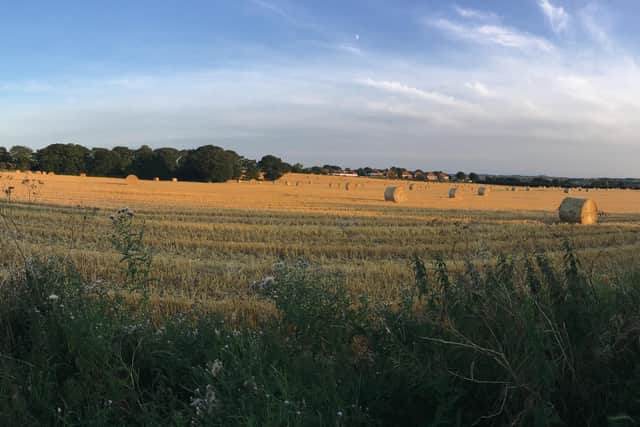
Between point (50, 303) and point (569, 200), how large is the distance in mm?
23583

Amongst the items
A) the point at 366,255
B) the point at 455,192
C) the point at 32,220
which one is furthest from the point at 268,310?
the point at 455,192

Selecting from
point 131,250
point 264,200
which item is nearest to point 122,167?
point 264,200

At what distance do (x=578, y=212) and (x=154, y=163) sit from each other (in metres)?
74.9

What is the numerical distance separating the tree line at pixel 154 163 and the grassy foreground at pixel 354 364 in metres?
74.1

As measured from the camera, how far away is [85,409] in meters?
3.23

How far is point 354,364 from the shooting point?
369 centimetres

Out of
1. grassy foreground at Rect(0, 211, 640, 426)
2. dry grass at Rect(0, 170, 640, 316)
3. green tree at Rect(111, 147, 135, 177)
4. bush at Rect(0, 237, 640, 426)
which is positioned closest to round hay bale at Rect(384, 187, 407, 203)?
dry grass at Rect(0, 170, 640, 316)

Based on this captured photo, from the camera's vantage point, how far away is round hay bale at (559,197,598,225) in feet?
71.5

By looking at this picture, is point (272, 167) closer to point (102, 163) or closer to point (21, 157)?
point (102, 163)

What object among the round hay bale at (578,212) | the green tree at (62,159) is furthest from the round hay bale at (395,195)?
the green tree at (62,159)

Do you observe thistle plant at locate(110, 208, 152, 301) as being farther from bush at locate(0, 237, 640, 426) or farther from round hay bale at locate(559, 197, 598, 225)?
round hay bale at locate(559, 197, 598, 225)

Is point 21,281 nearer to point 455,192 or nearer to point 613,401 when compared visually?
point 613,401

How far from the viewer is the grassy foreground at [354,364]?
2.94 m

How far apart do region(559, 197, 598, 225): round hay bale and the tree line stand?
2383 inches
